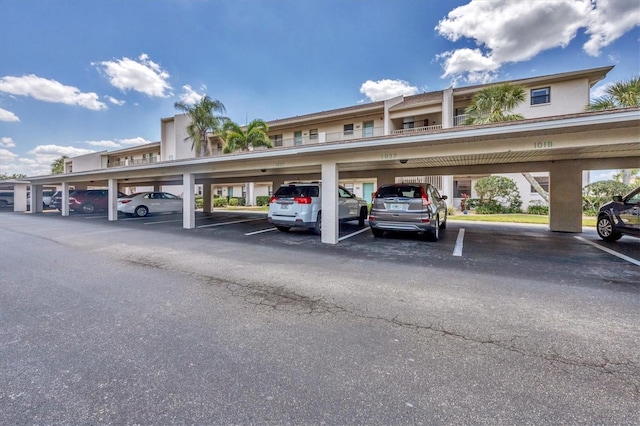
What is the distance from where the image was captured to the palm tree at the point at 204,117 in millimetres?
23797

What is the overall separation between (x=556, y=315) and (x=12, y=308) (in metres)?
6.82

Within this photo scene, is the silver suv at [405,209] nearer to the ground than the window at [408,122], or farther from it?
nearer to the ground

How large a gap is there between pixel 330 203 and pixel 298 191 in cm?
158

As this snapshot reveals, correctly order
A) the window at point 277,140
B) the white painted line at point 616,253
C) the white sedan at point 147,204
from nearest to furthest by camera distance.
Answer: the white painted line at point 616,253 < the white sedan at point 147,204 < the window at point 277,140

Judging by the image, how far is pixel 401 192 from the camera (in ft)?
26.6

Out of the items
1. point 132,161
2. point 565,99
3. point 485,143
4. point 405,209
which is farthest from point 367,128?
point 132,161

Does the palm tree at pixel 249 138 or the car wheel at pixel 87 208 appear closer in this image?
the car wheel at pixel 87 208

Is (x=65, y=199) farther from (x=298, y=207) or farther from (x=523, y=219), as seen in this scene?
(x=523, y=219)

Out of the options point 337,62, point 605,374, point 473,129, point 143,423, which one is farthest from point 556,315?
point 337,62

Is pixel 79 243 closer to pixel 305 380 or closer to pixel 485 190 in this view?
pixel 305 380

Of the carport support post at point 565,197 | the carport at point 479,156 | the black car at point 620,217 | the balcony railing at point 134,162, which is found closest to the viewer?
the carport at point 479,156

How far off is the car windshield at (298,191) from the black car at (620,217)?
857 cm

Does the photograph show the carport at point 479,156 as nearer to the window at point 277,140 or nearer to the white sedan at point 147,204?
the white sedan at point 147,204

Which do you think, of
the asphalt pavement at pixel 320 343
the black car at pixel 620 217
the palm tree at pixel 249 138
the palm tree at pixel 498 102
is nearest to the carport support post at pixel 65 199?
the palm tree at pixel 249 138
